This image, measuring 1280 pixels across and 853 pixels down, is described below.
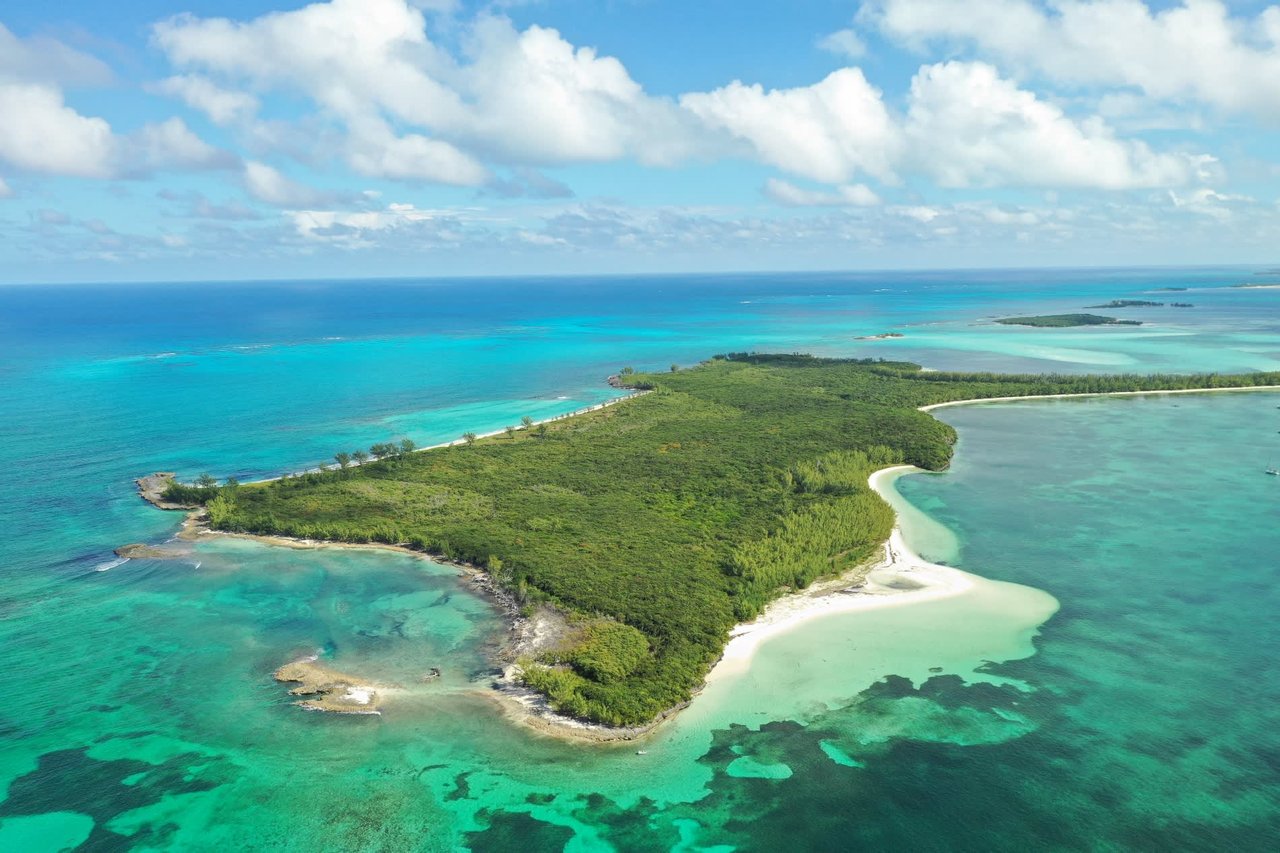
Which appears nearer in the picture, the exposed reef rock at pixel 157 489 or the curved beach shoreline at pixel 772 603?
the curved beach shoreline at pixel 772 603

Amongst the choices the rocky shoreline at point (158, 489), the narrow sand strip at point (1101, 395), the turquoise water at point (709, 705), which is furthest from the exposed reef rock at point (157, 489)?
the narrow sand strip at point (1101, 395)

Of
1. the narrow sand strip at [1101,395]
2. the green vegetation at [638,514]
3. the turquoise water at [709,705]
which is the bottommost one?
the turquoise water at [709,705]

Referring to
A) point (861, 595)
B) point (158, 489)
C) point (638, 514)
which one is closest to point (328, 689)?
point (638, 514)

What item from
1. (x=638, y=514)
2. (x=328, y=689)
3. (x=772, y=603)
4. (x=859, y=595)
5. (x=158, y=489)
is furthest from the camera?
(x=158, y=489)

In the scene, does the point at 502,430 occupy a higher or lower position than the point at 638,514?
higher

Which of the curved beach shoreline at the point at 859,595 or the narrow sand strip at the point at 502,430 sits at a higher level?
the narrow sand strip at the point at 502,430

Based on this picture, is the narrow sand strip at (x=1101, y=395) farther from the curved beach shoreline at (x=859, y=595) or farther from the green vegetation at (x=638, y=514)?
the curved beach shoreline at (x=859, y=595)

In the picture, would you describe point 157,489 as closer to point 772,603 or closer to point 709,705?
point 772,603

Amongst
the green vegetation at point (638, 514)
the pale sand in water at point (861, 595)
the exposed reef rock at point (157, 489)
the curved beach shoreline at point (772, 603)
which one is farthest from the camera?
the exposed reef rock at point (157, 489)

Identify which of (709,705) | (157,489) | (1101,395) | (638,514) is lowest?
(709,705)

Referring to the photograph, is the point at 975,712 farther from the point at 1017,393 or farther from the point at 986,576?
the point at 1017,393
